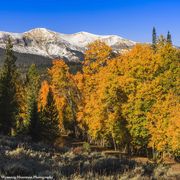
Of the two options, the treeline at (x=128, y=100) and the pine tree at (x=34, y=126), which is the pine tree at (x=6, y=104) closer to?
the treeline at (x=128, y=100)

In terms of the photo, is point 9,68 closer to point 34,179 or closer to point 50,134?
point 50,134

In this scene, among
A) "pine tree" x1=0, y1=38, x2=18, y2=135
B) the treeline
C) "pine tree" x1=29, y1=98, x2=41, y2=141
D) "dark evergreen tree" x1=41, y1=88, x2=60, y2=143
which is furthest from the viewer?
"dark evergreen tree" x1=41, y1=88, x2=60, y2=143

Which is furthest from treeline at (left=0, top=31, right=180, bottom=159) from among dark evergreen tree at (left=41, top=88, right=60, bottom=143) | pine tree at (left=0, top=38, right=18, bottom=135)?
dark evergreen tree at (left=41, top=88, right=60, bottom=143)

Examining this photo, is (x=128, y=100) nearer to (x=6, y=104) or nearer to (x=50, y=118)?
(x=50, y=118)

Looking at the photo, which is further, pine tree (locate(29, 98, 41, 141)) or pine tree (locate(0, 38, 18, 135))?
pine tree (locate(0, 38, 18, 135))

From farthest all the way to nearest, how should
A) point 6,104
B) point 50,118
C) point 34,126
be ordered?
point 50,118 < point 6,104 < point 34,126

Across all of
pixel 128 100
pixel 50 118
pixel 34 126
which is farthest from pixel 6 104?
pixel 128 100

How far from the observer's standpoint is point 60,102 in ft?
198

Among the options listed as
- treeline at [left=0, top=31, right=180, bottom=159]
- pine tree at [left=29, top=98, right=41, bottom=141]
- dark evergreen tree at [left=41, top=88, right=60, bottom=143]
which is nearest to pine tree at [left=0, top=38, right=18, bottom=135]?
treeline at [left=0, top=31, right=180, bottom=159]

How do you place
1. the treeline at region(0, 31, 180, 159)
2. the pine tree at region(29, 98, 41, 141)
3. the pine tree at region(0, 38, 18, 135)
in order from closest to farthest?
the treeline at region(0, 31, 180, 159)
the pine tree at region(29, 98, 41, 141)
the pine tree at region(0, 38, 18, 135)

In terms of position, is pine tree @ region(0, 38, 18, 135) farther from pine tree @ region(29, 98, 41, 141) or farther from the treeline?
pine tree @ region(29, 98, 41, 141)

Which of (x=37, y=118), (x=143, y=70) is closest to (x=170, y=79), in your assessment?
(x=143, y=70)

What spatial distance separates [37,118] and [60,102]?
64.9ft

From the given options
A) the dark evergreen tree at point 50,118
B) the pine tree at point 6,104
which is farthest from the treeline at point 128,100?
the dark evergreen tree at point 50,118
